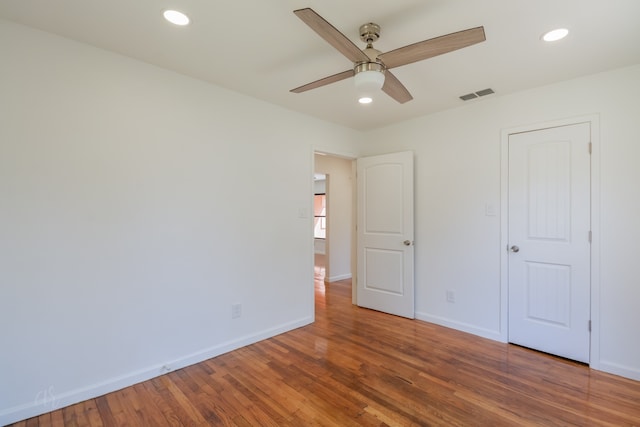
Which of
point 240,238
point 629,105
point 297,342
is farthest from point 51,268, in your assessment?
point 629,105

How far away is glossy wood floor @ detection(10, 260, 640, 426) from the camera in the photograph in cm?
188

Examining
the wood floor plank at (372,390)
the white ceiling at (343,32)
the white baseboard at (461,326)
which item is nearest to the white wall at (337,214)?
the white baseboard at (461,326)

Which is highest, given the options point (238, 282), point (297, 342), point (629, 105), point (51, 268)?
point (629, 105)

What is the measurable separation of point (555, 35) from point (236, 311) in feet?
10.9

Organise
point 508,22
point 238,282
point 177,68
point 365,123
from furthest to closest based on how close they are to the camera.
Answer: point 365,123
point 238,282
point 177,68
point 508,22

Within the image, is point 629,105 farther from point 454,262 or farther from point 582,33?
point 454,262

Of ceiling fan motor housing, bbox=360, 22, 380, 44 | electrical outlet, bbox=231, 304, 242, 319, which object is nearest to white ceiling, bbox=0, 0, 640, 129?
ceiling fan motor housing, bbox=360, 22, 380, 44

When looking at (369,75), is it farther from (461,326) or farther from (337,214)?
(337,214)

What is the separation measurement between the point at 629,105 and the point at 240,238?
351 centimetres

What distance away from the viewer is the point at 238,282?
292 centimetres

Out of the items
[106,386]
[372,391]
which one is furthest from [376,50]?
[106,386]

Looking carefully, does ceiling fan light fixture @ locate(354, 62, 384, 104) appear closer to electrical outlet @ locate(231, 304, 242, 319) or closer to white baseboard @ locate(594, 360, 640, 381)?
electrical outlet @ locate(231, 304, 242, 319)

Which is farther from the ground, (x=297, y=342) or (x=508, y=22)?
(x=508, y=22)

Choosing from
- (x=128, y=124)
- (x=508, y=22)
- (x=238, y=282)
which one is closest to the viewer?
(x=508, y=22)
